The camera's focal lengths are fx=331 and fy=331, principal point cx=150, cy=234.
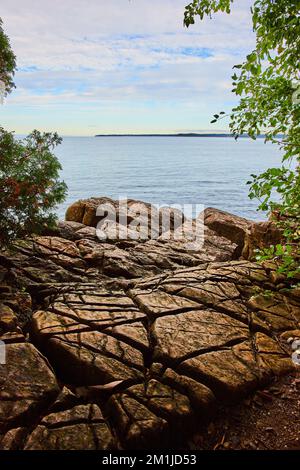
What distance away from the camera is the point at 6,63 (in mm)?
6688

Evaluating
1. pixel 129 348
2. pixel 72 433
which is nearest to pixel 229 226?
pixel 129 348

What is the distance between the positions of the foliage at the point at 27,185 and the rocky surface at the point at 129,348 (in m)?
1.25

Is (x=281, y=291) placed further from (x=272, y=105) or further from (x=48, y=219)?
(x=48, y=219)

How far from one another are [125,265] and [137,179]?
207 feet

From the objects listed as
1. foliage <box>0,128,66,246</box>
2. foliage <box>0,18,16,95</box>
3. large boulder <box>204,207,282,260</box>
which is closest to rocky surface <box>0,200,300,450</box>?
foliage <box>0,128,66,246</box>

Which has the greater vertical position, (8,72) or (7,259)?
(8,72)

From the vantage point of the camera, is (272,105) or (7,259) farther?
(7,259)

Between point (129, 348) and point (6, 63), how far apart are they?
604 centimetres

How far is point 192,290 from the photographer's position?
23.5 feet

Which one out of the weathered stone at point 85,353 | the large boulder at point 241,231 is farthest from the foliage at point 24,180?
the large boulder at point 241,231

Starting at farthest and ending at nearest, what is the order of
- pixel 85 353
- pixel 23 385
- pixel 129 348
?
pixel 129 348, pixel 85 353, pixel 23 385

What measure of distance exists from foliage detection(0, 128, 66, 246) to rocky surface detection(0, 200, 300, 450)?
125 centimetres

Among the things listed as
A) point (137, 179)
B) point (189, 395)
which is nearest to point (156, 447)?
point (189, 395)

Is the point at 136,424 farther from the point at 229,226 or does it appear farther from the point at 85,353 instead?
the point at 229,226
